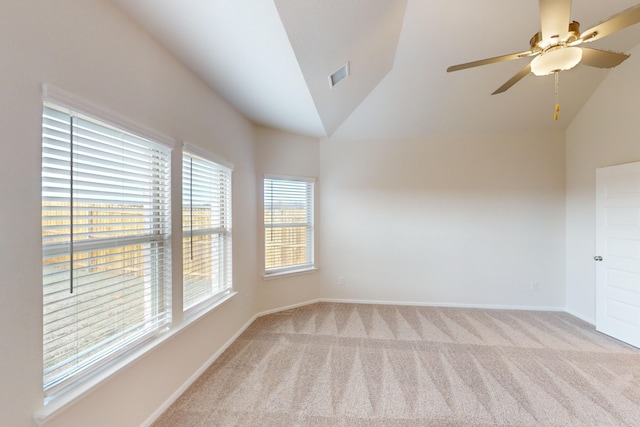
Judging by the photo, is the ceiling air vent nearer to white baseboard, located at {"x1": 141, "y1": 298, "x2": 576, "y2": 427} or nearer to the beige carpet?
the beige carpet

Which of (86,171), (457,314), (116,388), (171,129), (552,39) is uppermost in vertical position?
(552,39)

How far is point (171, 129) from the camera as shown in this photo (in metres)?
2.03

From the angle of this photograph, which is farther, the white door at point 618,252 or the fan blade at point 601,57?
the white door at point 618,252

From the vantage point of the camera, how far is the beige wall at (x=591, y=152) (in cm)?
299

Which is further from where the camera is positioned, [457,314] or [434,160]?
[434,160]

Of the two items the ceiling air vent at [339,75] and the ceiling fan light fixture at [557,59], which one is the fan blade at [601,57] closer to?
the ceiling fan light fixture at [557,59]

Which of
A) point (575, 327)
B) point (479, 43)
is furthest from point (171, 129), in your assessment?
point (575, 327)

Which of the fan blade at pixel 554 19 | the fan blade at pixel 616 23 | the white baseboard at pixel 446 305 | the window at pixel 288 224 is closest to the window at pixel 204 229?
the window at pixel 288 224

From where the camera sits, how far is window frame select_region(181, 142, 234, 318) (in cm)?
227

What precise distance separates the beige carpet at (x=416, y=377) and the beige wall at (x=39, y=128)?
44 centimetres

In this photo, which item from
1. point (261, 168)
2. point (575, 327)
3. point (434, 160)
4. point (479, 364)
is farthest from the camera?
point (434, 160)

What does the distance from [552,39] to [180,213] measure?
285 cm

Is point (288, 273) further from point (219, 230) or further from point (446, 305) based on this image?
point (446, 305)

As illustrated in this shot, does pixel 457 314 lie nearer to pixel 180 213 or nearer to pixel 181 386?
pixel 181 386
